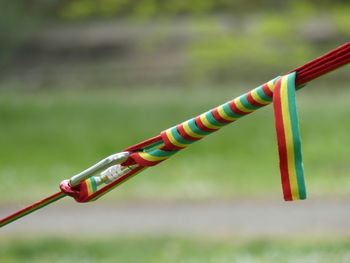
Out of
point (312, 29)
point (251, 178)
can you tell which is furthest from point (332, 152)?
point (312, 29)

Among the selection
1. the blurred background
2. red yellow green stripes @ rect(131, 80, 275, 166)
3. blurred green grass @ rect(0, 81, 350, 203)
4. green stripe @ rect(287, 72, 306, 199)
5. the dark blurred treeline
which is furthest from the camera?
the dark blurred treeline

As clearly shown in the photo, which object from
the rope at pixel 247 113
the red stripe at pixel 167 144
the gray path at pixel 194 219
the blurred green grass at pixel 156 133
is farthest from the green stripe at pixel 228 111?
the blurred green grass at pixel 156 133

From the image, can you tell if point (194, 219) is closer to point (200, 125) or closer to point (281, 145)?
point (200, 125)

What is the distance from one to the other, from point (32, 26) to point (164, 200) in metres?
10.8

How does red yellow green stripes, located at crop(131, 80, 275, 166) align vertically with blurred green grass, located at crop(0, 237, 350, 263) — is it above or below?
above

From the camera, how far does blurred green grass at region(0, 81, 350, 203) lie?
31.5ft

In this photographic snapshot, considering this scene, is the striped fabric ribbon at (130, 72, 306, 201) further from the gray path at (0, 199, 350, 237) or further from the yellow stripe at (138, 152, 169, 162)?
the gray path at (0, 199, 350, 237)

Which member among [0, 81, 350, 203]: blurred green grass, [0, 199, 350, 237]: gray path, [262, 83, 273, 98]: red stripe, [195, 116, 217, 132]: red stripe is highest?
[0, 81, 350, 203]: blurred green grass

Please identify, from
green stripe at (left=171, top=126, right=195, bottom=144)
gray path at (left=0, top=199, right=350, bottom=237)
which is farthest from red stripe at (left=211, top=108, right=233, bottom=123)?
gray path at (left=0, top=199, right=350, bottom=237)

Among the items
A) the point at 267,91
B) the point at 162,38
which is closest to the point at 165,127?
the point at 162,38

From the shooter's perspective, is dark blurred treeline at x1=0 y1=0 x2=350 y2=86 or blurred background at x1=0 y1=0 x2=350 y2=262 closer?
blurred background at x1=0 y1=0 x2=350 y2=262

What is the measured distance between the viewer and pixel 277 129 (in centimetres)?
220

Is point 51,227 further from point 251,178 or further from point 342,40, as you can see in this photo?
point 342,40

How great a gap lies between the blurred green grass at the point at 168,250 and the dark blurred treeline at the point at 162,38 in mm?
9810
